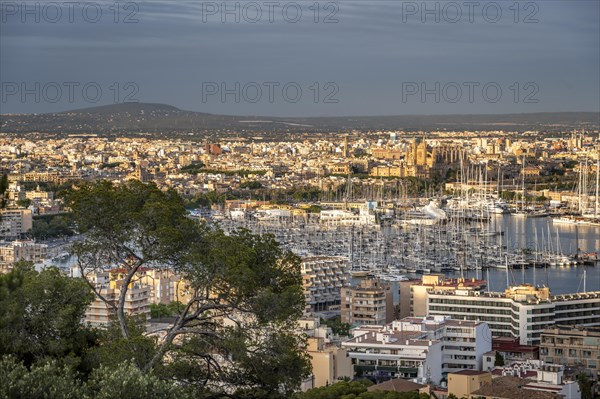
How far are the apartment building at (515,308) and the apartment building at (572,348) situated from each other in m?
1.08

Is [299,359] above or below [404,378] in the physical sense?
above

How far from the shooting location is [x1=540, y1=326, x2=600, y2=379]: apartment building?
41.7 feet

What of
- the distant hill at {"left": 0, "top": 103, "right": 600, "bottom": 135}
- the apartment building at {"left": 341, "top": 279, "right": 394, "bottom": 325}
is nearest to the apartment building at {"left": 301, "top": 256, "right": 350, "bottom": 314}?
the apartment building at {"left": 341, "top": 279, "right": 394, "bottom": 325}

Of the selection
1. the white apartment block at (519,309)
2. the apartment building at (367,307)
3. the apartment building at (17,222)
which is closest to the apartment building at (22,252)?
the apartment building at (17,222)

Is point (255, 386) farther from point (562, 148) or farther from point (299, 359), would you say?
point (562, 148)

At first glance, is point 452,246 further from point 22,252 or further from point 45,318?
point 45,318

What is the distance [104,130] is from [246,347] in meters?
76.4

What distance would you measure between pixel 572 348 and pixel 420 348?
5.22 feet

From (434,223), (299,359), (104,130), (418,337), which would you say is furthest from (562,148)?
(299,359)

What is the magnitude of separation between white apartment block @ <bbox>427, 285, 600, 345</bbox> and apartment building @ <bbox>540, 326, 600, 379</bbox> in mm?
1144

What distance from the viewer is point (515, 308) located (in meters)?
14.6

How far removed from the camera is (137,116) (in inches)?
3329

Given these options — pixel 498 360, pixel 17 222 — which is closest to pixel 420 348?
pixel 498 360

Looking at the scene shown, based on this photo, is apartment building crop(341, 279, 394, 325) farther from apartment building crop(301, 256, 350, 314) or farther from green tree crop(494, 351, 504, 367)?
green tree crop(494, 351, 504, 367)
